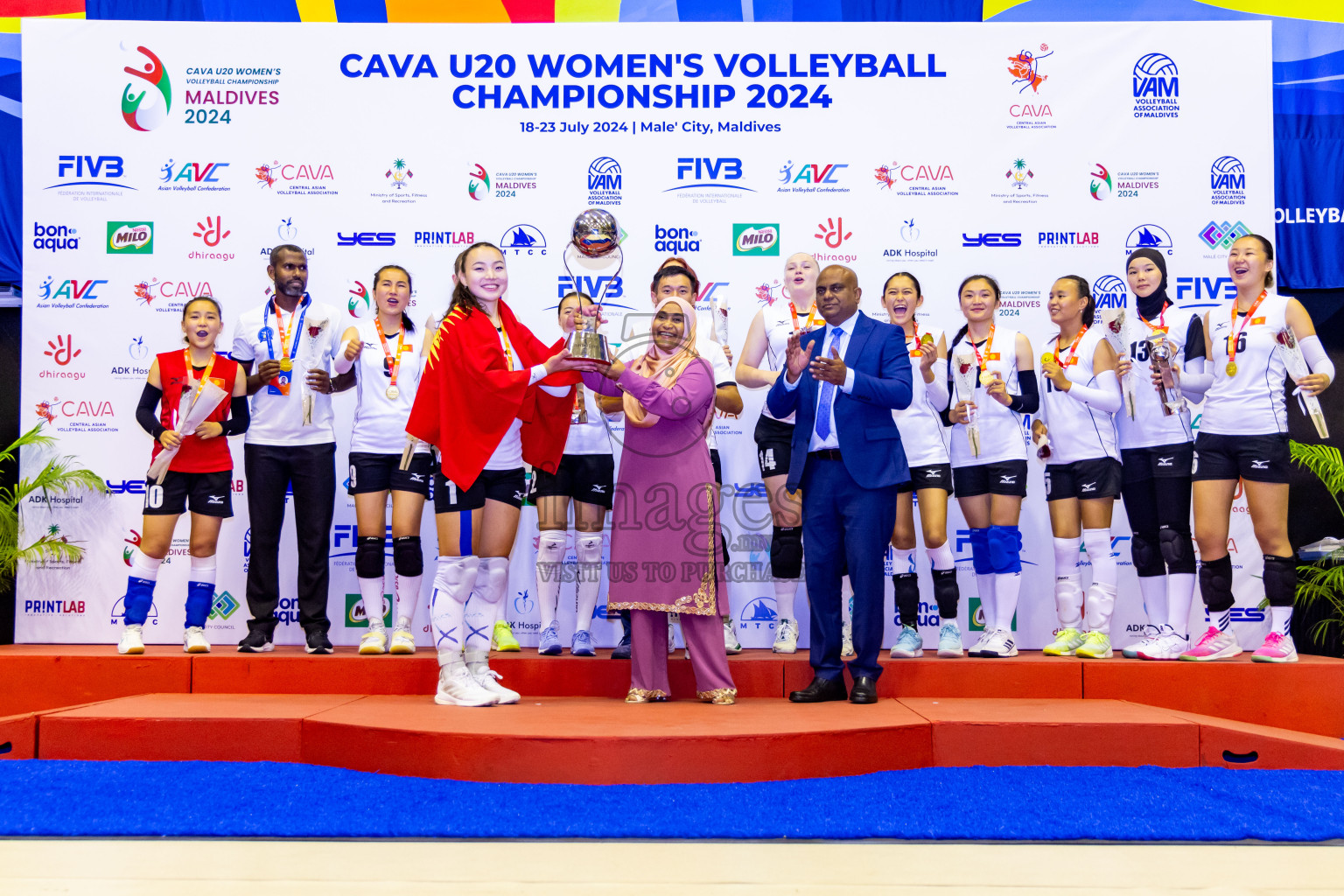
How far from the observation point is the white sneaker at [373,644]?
479 cm

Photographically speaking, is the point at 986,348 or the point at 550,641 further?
the point at 986,348

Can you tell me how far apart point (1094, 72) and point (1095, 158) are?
0.49 meters

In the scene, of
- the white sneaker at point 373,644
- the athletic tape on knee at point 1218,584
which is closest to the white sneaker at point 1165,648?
the athletic tape on knee at point 1218,584

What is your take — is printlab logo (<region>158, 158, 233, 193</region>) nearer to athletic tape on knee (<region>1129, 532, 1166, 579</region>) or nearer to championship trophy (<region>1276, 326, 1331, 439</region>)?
athletic tape on knee (<region>1129, 532, 1166, 579</region>)

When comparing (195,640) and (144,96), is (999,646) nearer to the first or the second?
(195,640)

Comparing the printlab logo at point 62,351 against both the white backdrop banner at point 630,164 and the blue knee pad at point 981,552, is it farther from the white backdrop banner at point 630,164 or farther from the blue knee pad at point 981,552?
the blue knee pad at point 981,552

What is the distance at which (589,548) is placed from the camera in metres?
4.95

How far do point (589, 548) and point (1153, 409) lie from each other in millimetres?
2996

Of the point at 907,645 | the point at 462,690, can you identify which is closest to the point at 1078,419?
the point at 907,645

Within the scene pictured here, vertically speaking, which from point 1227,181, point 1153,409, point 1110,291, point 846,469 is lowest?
point 846,469

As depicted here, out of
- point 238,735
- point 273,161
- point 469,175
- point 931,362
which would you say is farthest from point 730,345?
point 238,735

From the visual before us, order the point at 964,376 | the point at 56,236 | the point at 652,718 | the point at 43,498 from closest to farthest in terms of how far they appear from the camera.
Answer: the point at 652,718, the point at 964,376, the point at 43,498, the point at 56,236

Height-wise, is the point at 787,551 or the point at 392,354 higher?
the point at 392,354

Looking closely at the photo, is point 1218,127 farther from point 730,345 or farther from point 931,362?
point 730,345
